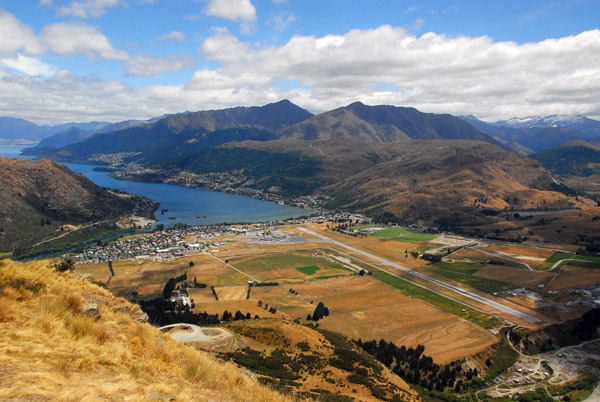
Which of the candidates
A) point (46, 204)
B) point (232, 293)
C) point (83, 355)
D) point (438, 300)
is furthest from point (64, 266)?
point (46, 204)

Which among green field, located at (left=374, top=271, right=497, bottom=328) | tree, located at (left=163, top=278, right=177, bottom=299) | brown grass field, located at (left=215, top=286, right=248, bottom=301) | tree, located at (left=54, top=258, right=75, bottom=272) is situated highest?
tree, located at (left=54, top=258, right=75, bottom=272)

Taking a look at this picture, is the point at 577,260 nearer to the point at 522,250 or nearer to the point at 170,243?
the point at 522,250

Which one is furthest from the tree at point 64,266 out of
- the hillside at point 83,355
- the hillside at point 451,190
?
the hillside at point 451,190

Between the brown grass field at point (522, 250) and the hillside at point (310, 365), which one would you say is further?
Answer: the brown grass field at point (522, 250)

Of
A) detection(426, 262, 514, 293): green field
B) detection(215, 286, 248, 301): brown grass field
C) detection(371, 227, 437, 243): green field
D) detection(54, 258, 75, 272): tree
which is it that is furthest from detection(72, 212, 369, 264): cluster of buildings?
detection(54, 258, 75, 272): tree

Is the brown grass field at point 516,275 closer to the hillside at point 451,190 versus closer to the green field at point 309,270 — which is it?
the green field at point 309,270

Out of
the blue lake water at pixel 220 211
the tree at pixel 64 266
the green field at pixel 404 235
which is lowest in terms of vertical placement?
the green field at pixel 404 235

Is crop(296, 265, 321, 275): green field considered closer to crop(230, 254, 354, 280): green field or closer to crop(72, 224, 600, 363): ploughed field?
crop(230, 254, 354, 280): green field
